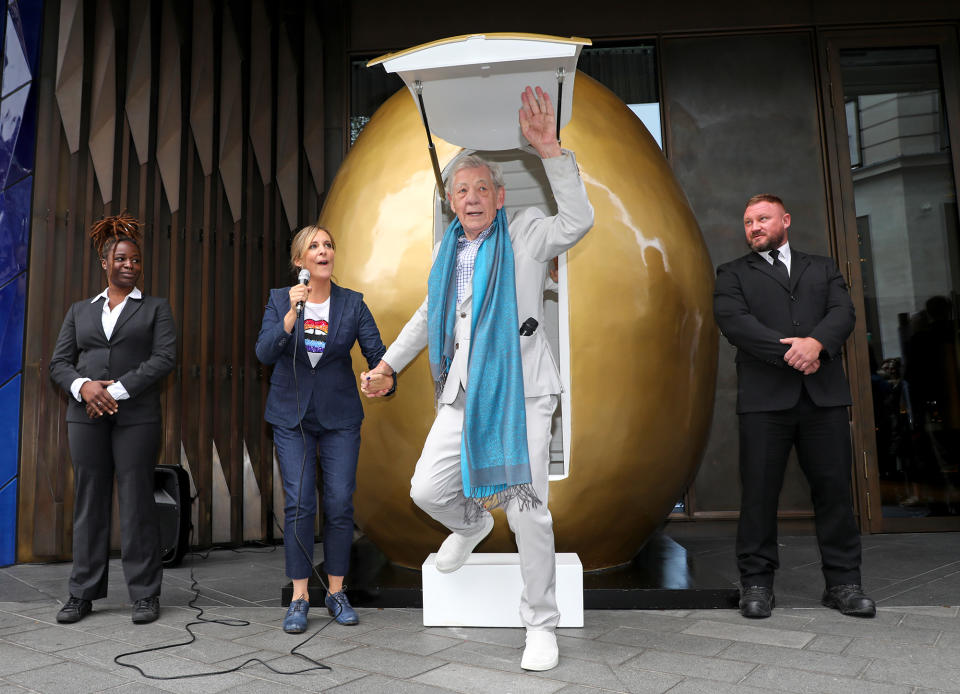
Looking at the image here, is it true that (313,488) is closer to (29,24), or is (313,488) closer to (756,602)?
(756,602)

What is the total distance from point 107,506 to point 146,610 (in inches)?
21.8

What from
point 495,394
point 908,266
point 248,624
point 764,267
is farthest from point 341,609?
point 908,266

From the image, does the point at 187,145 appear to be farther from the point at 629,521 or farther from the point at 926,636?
the point at 926,636

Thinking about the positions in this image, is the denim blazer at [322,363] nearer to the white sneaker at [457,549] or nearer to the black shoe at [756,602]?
the white sneaker at [457,549]

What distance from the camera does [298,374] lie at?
3.30 m

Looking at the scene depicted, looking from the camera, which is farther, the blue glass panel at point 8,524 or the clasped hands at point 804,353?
the blue glass panel at point 8,524

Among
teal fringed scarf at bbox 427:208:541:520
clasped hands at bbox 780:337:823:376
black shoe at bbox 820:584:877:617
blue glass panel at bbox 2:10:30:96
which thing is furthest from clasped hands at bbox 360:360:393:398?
blue glass panel at bbox 2:10:30:96

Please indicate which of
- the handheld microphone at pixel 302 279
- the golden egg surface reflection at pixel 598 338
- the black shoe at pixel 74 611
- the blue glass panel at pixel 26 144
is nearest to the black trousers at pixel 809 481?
the golden egg surface reflection at pixel 598 338

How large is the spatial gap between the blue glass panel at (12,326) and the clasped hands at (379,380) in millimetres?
3240

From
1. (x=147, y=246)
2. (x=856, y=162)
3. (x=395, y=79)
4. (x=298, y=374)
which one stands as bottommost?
(x=298, y=374)

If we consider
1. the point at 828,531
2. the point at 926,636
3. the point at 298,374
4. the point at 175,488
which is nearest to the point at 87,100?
the point at 175,488

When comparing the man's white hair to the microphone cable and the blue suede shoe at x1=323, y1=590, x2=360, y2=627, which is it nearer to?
the microphone cable

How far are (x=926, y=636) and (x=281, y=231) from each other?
5272mm

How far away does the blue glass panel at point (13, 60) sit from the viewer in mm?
5023
